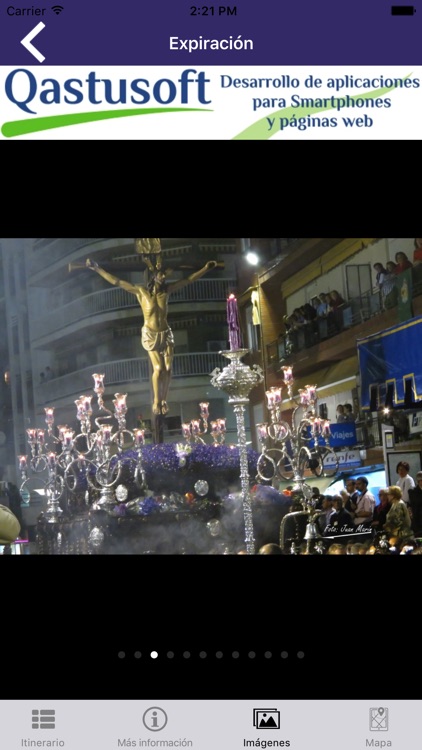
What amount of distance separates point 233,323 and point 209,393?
21 centimetres

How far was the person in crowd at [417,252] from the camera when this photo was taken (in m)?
2.86

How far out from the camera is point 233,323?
3.04m

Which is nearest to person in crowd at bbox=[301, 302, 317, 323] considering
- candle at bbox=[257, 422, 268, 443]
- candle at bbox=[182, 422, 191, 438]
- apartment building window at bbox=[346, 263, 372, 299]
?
apartment building window at bbox=[346, 263, 372, 299]

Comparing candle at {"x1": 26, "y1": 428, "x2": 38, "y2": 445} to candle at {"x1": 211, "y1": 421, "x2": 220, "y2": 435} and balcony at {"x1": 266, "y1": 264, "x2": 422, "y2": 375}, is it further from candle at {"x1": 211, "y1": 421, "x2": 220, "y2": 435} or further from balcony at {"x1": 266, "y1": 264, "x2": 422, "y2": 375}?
balcony at {"x1": 266, "y1": 264, "x2": 422, "y2": 375}

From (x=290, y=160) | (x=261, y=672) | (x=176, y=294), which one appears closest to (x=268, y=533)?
(x=261, y=672)

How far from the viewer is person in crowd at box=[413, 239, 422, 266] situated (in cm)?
286

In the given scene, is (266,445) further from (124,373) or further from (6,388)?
(6,388)

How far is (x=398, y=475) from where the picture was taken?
2912 mm
